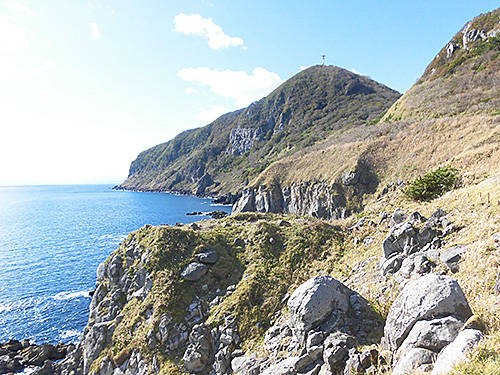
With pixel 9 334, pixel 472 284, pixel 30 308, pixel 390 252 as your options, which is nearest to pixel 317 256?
pixel 390 252

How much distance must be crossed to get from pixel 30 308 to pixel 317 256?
43.5 meters

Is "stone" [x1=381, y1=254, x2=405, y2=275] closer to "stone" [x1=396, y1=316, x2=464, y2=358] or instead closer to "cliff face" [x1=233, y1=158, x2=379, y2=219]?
"stone" [x1=396, y1=316, x2=464, y2=358]

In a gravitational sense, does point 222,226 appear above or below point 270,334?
above

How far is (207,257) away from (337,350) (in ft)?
51.2

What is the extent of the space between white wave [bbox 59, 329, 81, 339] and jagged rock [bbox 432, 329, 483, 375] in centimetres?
4236

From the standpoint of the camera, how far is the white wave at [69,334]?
37938 mm

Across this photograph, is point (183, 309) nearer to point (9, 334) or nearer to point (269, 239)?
point (269, 239)

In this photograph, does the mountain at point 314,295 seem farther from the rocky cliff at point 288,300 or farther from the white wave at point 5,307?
the white wave at point 5,307

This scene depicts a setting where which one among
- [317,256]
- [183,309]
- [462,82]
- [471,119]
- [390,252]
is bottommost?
[183,309]

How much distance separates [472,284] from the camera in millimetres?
10578

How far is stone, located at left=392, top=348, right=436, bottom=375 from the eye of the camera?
7.69 m

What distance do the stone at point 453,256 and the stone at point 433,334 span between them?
444 centimetres

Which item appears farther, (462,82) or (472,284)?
(462,82)

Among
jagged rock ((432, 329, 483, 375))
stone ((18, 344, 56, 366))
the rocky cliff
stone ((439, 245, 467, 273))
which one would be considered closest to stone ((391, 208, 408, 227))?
the rocky cliff
